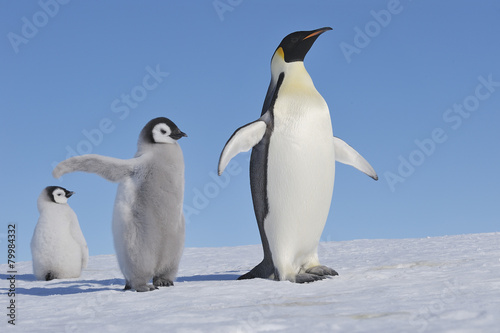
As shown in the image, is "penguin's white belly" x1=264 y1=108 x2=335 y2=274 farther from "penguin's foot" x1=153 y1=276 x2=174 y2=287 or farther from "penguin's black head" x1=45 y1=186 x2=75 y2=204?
"penguin's black head" x1=45 y1=186 x2=75 y2=204

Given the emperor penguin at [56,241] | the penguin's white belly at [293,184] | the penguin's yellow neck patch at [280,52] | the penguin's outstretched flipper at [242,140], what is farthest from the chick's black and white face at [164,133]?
the emperor penguin at [56,241]

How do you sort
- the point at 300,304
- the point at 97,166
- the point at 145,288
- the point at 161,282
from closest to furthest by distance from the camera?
1. the point at 300,304
2. the point at 145,288
3. the point at 97,166
4. the point at 161,282

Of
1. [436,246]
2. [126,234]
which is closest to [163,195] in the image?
[126,234]

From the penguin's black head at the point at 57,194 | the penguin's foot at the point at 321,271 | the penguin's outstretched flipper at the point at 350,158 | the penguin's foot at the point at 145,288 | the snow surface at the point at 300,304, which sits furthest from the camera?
the penguin's black head at the point at 57,194

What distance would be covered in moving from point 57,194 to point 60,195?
0.03m

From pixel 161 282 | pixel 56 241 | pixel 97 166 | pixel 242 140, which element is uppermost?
pixel 242 140

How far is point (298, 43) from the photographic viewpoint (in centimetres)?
405

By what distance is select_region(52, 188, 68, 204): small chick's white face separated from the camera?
5.77 metres

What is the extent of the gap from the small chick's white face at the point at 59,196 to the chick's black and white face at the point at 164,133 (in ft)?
7.40

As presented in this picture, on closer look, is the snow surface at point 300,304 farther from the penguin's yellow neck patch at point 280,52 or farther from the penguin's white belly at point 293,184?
the penguin's yellow neck patch at point 280,52

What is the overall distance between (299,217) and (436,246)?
3.02 meters

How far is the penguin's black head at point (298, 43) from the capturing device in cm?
405

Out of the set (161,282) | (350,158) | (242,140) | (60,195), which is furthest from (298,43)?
(60,195)

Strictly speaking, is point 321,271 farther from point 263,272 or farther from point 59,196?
point 59,196
